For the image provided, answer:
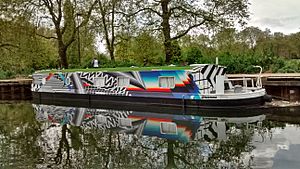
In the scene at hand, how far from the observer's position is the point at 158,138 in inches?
448

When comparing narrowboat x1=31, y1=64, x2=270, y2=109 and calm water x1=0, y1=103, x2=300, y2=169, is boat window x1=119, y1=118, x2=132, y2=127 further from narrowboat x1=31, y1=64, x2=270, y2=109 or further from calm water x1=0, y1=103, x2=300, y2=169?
narrowboat x1=31, y1=64, x2=270, y2=109

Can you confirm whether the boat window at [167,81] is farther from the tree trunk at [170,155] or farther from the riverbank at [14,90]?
the riverbank at [14,90]

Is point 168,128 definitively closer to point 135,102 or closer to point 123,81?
point 135,102

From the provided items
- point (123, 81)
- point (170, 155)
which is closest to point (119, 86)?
point (123, 81)

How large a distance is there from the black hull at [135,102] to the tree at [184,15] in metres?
5.29

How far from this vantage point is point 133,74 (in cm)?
1991

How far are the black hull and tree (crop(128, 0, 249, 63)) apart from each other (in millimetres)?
5288

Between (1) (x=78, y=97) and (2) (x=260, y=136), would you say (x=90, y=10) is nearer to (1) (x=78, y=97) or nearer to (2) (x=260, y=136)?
(1) (x=78, y=97)

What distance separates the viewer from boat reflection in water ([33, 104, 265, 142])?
11922 mm

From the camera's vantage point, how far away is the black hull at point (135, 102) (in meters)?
16.3

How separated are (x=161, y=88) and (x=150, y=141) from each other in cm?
782

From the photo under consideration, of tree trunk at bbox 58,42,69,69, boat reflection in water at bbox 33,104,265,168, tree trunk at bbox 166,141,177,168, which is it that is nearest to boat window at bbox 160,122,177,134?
boat reflection in water at bbox 33,104,265,168

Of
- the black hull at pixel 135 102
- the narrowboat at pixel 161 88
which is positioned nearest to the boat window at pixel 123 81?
the narrowboat at pixel 161 88

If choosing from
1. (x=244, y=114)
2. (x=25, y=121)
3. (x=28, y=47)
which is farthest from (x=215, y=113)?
(x=28, y=47)
